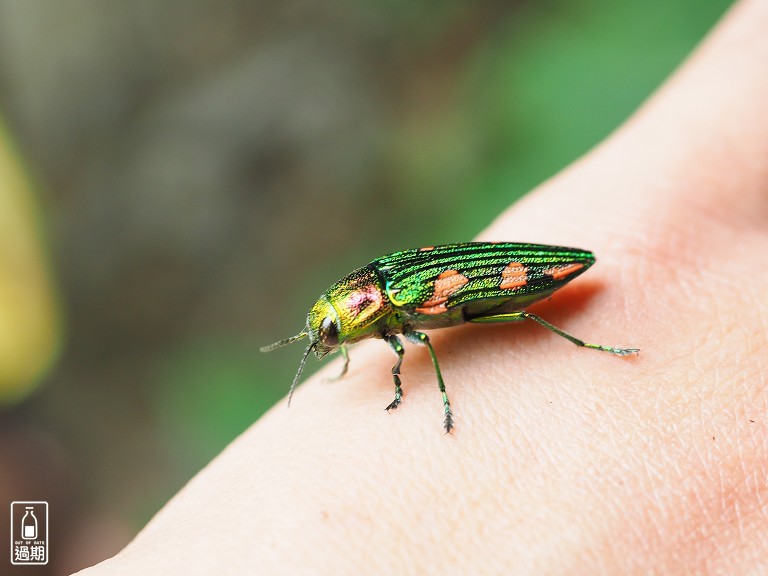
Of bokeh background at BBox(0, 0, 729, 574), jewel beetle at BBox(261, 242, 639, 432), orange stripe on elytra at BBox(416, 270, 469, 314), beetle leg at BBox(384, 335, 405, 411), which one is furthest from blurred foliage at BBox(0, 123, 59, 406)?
orange stripe on elytra at BBox(416, 270, 469, 314)

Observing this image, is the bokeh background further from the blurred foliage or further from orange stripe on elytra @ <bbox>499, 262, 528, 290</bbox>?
orange stripe on elytra @ <bbox>499, 262, 528, 290</bbox>

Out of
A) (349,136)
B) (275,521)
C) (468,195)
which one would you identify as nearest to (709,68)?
(468,195)

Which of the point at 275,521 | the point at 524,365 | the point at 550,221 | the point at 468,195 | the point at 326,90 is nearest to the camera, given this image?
the point at 275,521

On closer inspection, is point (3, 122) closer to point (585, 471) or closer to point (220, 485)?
point (220, 485)

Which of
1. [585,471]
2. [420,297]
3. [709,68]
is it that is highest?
[709,68]

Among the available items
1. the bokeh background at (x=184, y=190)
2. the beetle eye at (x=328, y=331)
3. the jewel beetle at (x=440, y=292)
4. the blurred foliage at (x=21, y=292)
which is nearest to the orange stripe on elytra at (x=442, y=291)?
the jewel beetle at (x=440, y=292)

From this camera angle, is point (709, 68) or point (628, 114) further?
point (628, 114)

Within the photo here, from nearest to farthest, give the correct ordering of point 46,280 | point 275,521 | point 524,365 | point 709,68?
point 275,521 < point 524,365 < point 709,68 < point 46,280

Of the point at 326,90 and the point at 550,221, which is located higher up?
the point at 326,90
